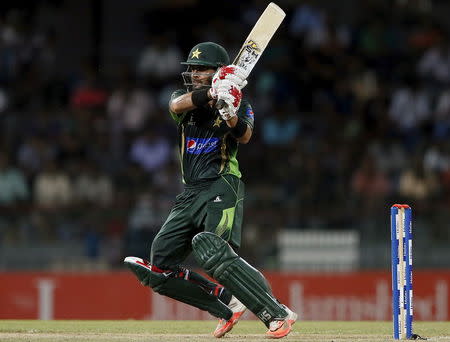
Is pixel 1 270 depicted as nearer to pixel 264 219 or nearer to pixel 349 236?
pixel 264 219

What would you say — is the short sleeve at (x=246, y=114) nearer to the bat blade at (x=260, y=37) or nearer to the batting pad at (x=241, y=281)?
the bat blade at (x=260, y=37)

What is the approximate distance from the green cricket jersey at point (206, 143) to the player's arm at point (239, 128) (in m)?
0.11

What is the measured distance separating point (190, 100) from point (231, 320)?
142 cm

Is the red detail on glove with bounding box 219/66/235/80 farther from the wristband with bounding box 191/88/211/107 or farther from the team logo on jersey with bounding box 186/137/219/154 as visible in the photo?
the team logo on jersey with bounding box 186/137/219/154

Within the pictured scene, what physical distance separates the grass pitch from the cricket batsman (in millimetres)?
274

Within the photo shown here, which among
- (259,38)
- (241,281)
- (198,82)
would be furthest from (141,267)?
(259,38)

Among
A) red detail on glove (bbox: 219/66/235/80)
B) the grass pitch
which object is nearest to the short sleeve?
red detail on glove (bbox: 219/66/235/80)

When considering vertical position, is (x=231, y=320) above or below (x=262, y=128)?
below

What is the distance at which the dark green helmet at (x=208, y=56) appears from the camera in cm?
687

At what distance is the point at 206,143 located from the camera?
22.5 feet

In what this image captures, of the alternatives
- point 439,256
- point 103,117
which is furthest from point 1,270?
point 439,256

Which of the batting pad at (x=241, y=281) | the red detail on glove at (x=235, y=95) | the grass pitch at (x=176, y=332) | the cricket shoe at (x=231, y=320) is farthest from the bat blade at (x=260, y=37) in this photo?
the grass pitch at (x=176, y=332)

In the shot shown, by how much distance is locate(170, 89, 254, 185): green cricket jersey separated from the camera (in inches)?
269

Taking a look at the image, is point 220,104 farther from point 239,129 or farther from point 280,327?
point 280,327
